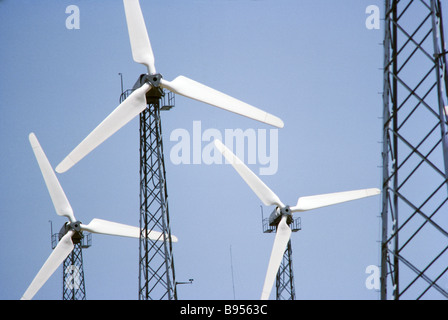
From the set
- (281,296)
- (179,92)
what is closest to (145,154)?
(179,92)

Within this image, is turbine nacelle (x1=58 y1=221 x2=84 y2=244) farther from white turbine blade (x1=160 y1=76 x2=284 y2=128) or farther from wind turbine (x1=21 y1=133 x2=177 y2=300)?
white turbine blade (x1=160 y1=76 x2=284 y2=128)

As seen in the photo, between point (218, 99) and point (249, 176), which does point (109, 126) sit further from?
point (249, 176)

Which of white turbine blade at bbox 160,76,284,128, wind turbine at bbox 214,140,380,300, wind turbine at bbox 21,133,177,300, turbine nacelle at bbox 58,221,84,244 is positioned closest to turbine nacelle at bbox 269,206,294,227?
wind turbine at bbox 214,140,380,300

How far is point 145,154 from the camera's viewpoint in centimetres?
3875

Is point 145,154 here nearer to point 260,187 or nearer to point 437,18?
point 260,187

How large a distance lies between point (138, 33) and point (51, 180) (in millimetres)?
8989

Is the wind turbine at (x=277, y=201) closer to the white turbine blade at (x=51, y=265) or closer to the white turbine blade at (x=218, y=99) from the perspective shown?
the white turbine blade at (x=218, y=99)

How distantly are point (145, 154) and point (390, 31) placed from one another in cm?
1511

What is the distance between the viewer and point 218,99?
36594mm

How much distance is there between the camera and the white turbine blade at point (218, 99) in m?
35.8

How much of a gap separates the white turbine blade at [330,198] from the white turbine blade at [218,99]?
23.4 feet

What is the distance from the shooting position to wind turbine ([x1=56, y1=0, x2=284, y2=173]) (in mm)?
34906

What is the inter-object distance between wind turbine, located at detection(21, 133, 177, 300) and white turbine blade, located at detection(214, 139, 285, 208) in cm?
483

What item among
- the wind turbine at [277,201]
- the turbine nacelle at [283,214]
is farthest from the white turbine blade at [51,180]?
the turbine nacelle at [283,214]
